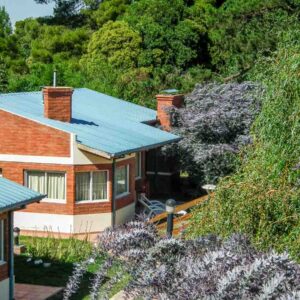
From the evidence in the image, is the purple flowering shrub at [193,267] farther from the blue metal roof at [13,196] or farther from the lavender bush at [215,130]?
the lavender bush at [215,130]

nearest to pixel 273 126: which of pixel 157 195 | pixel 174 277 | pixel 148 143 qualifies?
pixel 174 277

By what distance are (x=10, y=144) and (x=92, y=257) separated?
52.6 feet

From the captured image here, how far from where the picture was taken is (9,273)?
18422mm

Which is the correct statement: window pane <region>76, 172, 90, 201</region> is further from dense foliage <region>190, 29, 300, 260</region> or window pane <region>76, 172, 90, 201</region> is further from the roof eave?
dense foliage <region>190, 29, 300, 260</region>

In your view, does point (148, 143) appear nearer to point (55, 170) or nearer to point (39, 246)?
point (55, 170)

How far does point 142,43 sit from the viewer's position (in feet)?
175

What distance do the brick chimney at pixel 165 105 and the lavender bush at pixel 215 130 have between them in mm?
1539

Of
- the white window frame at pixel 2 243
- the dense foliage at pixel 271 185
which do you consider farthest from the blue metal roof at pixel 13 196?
the dense foliage at pixel 271 185

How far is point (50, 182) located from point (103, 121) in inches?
195

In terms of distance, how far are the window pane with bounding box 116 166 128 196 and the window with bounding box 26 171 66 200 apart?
222cm

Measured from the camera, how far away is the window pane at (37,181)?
2623 cm

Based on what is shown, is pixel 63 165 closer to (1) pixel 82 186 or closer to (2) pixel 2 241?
(1) pixel 82 186

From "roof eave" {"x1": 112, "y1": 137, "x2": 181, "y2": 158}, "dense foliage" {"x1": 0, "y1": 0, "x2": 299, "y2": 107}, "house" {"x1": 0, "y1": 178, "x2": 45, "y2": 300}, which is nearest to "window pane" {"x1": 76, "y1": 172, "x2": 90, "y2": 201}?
"roof eave" {"x1": 112, "y1": 137, "x2": 181, "y2": 158}

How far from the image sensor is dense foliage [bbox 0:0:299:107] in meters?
35.3
